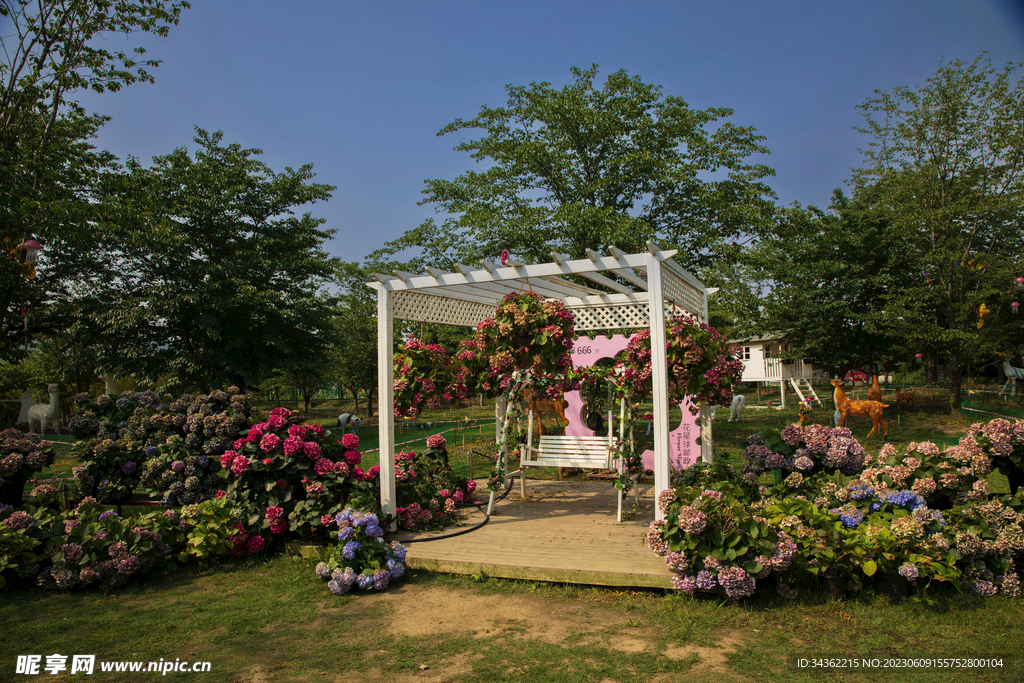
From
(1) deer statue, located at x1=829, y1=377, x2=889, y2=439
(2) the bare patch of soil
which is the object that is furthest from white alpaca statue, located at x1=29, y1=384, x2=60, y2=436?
(1) deer statue, located at x1=829, y1=377, x2=889, y2=439

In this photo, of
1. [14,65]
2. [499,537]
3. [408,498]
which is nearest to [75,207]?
[14,65]

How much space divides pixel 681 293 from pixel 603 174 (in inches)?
257

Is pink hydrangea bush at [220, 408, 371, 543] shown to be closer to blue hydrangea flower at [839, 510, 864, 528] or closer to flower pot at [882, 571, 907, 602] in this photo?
blue hydrangea flower at [839, 510, 864, 528]

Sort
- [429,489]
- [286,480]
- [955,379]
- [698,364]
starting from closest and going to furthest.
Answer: [698,364] → [286,480] → [429,489] → [955,379]

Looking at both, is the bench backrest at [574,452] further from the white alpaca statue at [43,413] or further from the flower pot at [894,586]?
the white alpaca statue at [43,413]

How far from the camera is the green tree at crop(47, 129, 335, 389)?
44.0ft

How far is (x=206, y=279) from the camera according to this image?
13.8 meters

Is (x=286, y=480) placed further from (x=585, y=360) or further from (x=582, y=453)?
(x=585, y=360)

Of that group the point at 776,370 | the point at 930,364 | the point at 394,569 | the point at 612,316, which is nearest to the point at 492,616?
the point at 394,569

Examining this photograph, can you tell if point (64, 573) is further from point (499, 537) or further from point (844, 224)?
point (844, 224)

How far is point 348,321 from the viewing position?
20.6 meters

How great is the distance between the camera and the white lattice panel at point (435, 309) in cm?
521

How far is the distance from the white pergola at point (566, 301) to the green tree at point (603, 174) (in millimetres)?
3758

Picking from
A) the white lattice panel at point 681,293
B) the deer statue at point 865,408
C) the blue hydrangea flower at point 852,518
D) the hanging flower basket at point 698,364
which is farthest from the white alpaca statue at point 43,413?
the deer statue at point 865,408
